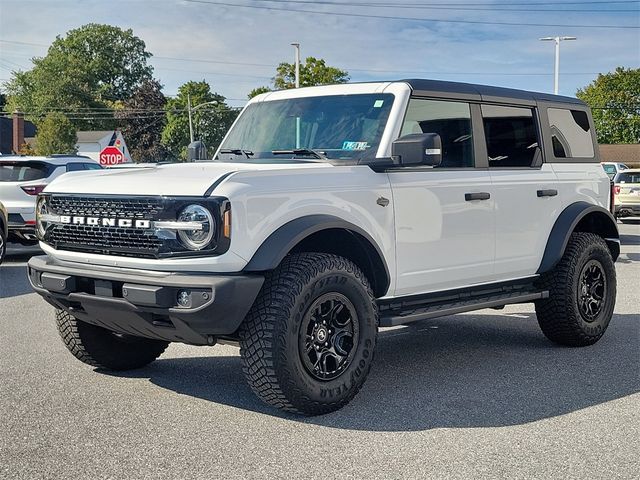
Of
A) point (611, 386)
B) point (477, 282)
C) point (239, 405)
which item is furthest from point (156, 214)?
point (611, 386)

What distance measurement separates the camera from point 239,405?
5484 mm

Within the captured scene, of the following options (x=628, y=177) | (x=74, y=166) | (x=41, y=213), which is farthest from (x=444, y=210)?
(x=628, y=177)

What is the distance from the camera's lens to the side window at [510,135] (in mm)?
6770

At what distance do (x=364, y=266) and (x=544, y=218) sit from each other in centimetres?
204

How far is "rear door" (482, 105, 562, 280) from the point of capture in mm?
6648

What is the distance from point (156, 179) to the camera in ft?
16.8

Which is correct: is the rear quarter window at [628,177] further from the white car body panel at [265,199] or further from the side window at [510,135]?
the white car body panel at [265,199]

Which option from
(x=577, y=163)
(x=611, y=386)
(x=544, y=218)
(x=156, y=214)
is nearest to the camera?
(x=156, y=214)

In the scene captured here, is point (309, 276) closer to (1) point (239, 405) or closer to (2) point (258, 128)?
(1) point (239, 405)

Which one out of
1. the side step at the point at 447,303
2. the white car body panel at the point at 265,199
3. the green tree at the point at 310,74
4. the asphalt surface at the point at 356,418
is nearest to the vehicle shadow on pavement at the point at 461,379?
the asphalt surface at the point at 356,418

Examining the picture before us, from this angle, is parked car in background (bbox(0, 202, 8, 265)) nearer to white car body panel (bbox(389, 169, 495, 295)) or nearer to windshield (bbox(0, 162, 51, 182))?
windshield (bbox(0, 162, 51, 182))

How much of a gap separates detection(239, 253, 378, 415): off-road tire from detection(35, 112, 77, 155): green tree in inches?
2923

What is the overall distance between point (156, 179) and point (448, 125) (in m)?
2.38

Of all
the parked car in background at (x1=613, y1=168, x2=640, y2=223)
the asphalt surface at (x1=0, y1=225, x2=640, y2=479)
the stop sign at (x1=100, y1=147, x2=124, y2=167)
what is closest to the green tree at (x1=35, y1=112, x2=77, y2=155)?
the stop sign at (x1=100, y1=147, x2=124, y2=167)
